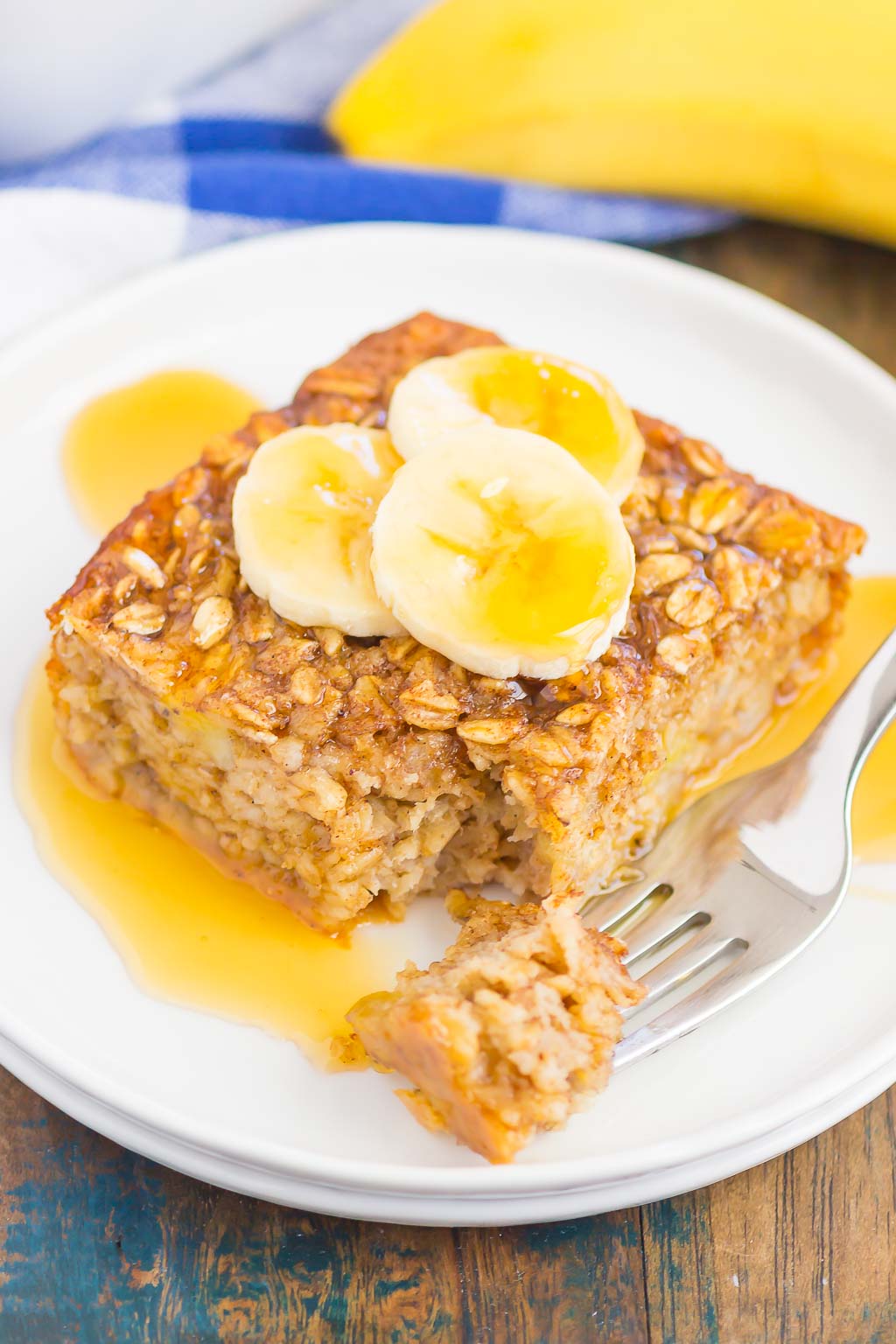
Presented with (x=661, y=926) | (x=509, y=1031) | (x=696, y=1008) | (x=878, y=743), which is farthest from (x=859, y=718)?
(x=509, y=1031)

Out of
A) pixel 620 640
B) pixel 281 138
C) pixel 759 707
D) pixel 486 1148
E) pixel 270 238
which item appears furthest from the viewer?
pixel 281 138

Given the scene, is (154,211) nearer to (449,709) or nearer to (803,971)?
(449,709)

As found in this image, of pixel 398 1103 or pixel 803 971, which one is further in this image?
pixel 803 971

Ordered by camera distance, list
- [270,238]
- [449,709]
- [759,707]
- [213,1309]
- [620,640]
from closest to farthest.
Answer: [213,1309] → [449,709] → [620,640] → [759,707] → [270,238]

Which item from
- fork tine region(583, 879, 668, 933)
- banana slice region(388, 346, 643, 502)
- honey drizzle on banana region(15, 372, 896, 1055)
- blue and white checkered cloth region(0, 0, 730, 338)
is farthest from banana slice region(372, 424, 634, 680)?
blue and white checkered cloth region(0, 0, 730, 338)

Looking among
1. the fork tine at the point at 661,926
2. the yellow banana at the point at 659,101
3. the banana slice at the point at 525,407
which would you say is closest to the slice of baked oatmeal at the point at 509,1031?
the fork tine at the point at 661,926

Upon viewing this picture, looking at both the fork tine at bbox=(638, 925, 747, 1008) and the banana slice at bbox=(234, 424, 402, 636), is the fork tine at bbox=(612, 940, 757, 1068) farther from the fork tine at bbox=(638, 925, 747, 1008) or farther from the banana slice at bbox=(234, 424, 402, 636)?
the banana slice at bbox=(234, 424, 402, 636)

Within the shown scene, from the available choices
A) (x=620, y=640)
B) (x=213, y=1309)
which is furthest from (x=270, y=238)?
(x=213, y=1309)

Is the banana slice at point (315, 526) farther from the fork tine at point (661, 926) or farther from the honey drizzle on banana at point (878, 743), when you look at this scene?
the honey drizzle on banana at point (878, 743)
